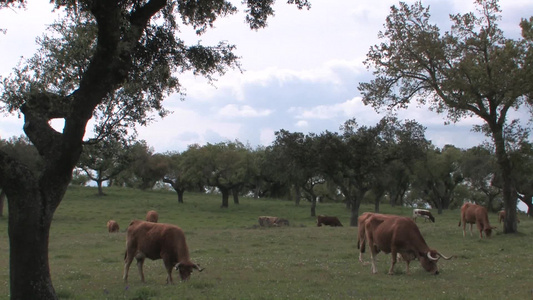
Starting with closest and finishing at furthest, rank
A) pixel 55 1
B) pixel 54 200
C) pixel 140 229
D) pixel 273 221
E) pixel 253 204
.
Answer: pixel 54 200 < pixel 55 1 < pixel 140 229 < pixel 273 221 < pixel 253 204

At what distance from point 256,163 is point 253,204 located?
5.24 metres

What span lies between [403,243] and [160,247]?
6.88 meters

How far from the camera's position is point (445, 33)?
2712cm

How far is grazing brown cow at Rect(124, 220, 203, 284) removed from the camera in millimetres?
13680

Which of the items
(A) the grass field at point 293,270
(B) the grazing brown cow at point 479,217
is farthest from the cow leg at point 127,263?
(B) the grazing brown cow at point 479,217

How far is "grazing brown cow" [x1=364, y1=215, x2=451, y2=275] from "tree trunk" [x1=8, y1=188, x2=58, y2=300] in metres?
9.32

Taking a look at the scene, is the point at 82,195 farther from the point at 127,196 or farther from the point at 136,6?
the point at 136,6

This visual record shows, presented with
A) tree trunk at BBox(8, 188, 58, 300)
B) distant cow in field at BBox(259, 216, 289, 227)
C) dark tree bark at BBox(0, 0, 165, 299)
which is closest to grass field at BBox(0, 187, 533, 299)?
tree trunk at BBox(8, 188, 58, 300)

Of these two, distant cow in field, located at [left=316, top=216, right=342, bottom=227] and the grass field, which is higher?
distant cow in field, located at [left=316, top=216, right=342, bottom=227]

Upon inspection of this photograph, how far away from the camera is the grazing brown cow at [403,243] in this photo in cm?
1449

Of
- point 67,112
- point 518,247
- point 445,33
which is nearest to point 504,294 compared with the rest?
point 67,112

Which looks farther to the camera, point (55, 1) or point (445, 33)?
point (445, 33)

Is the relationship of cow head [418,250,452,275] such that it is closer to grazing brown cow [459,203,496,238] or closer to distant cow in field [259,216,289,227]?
grazing brown cow [459,203,496,238]

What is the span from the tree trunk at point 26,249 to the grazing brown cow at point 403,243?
9.32 meters
